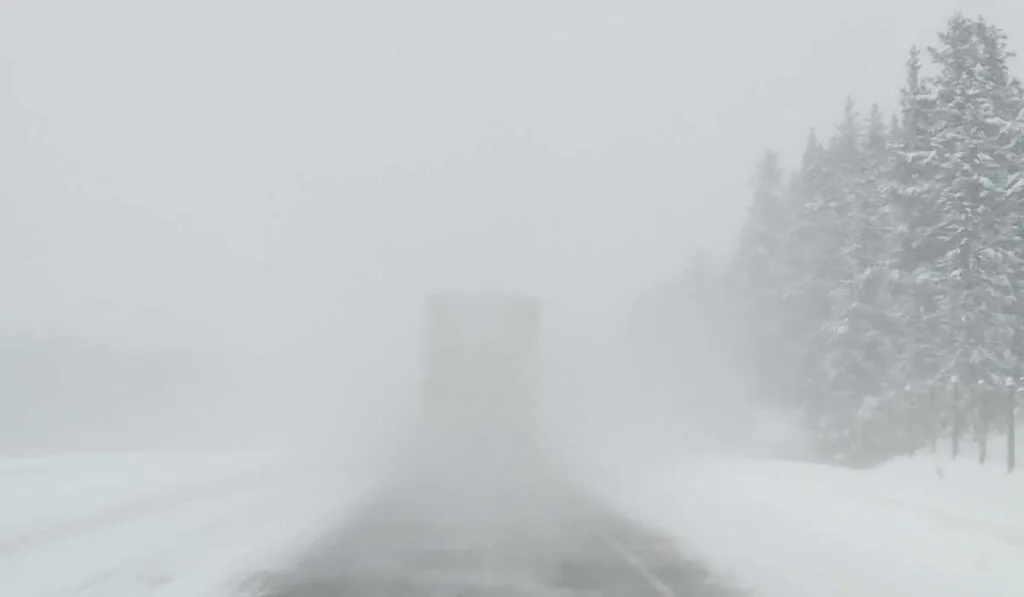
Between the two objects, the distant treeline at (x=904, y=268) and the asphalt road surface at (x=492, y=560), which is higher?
the distant treeline at (x=904, y=268)

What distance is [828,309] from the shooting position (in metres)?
42.3

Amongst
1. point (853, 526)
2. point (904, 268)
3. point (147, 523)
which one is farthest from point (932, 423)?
point (147, 523)

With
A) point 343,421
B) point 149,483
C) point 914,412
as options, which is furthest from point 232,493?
point 343,421

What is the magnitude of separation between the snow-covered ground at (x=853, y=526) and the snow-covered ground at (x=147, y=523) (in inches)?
231

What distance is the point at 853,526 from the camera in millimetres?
14930

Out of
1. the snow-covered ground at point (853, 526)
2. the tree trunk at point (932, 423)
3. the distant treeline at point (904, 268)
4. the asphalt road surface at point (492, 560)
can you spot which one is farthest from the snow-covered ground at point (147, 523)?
the tree trunk at point (932, 423)

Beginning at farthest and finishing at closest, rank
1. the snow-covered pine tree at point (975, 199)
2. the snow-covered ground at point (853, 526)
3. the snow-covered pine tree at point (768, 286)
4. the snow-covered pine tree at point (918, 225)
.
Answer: the snow-covered pine tree at point (768, 286) < the snow-covered pine tree at point (918, 225) < the snow-covered pine tree at point (975, 199) < the snow-covered ground at point (853, 526)

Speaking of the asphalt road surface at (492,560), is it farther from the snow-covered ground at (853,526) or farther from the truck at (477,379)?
the truck at (477,379)

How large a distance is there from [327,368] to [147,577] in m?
89.3

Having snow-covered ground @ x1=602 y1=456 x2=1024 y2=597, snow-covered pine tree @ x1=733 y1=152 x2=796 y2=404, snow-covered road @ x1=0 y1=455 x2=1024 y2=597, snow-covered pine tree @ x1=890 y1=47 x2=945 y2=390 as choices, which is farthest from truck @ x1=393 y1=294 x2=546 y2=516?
snow-covered pine tree @ x1=733 y1=152 x2=796 y2=404

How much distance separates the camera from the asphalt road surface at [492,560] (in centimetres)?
1114

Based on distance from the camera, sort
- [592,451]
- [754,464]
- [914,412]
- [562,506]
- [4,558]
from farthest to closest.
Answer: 1. [592,451]
2. [914,412]
3. [754,464]
4. [562,506]
5. [4,558]

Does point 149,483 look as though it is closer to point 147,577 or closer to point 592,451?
point 147,577

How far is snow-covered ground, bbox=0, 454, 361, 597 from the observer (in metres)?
11.1
